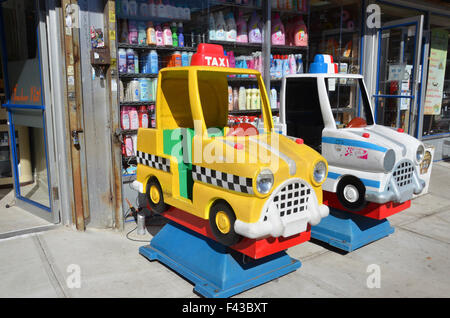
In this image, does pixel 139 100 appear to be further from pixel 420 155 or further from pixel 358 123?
pixel 420 155

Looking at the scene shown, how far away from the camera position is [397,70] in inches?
264

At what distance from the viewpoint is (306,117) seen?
4.52 m

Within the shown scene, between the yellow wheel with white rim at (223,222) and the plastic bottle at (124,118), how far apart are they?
2176 millimetres

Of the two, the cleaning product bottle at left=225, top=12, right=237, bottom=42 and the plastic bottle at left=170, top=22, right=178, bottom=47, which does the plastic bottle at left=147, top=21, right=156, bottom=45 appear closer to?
the plastic bottle at left=170, top=22, right=178, bottom=47

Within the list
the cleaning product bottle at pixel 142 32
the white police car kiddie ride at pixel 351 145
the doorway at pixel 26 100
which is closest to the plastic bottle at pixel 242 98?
the white police car kiddie ride at pixel 351 145

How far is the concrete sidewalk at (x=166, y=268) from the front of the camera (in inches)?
126

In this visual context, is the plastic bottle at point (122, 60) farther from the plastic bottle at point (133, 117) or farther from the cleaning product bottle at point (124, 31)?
the plastic bottle at point (133, 117)

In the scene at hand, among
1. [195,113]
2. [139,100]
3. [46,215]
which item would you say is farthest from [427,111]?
[46,215]

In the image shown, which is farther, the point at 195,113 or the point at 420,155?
the point at 420,155

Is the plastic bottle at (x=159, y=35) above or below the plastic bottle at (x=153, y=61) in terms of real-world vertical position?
above

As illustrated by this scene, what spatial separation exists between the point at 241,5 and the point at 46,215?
3.69m

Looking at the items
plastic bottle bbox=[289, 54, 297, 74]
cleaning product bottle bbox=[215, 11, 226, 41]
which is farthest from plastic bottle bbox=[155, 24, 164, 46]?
plastic bottle bbox=[289, 54, 297, 74]

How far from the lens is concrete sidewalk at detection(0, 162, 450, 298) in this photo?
3.20 meters

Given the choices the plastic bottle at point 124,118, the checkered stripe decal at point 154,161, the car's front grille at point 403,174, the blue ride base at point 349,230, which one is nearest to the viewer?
the checkered stripe decal at point 154,161
